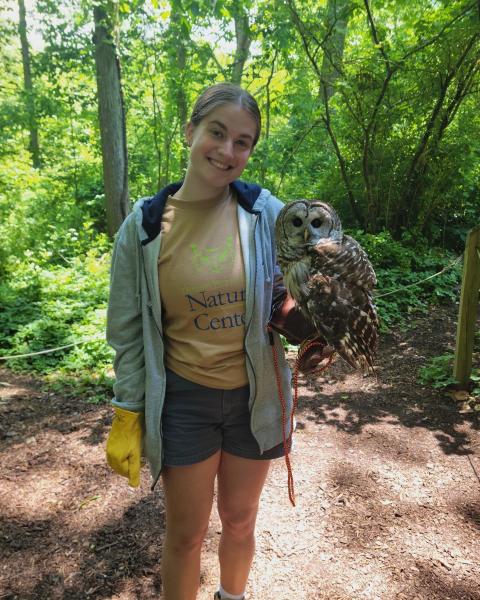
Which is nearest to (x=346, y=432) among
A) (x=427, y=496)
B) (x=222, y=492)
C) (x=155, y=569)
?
(x=427, y=496)

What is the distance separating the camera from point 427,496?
2.99 meters

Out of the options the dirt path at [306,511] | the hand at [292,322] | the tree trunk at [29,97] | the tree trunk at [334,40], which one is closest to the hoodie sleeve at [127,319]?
the hand at [292,322]

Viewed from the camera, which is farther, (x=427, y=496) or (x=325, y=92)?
(x=325, y=92)

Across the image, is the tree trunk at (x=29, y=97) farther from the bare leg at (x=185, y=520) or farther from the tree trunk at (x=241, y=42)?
the bare leg at (x=185, y=520)

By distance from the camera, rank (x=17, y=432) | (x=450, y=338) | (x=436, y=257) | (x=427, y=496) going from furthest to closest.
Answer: (x=436, y=257) → (x=450, y=338) → (x=17, y=432) → (x=427, y=496)

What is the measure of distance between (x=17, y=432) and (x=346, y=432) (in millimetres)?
2980

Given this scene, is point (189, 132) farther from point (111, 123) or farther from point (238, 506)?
point (111, 123)

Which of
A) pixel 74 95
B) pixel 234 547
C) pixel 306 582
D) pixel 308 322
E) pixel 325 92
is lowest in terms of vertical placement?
pixel 306 582

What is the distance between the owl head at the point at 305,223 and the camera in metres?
1.91

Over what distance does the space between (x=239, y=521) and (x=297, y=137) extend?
27.0ft

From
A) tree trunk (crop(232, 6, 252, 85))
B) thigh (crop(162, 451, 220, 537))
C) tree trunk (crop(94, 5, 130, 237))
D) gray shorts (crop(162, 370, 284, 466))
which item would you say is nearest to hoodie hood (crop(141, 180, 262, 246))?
gray shorts (crop(162, 370, 284, 466))

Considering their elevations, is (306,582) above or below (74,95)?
below

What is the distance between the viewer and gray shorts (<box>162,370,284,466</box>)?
1.55 m

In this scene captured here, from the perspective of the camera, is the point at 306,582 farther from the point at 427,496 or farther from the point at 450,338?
the point at 450,338
